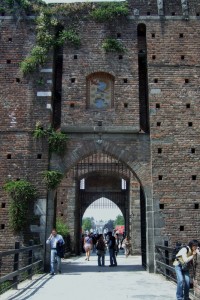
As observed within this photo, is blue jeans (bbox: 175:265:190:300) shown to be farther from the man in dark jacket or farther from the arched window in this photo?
the arched window

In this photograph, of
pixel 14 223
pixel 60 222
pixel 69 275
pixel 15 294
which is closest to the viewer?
pixel 15 294

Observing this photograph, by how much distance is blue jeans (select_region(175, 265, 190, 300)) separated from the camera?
7008mm

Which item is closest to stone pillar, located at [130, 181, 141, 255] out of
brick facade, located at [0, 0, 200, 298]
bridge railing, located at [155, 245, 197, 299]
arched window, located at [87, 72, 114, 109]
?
brick facade, located at [0, 0, 200, 298]

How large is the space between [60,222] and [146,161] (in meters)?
10.3

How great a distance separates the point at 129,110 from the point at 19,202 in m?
4.61

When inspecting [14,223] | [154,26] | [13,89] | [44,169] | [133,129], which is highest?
[154,26]

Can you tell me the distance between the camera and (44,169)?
12.6 metres

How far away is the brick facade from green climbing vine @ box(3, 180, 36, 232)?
0.26 m

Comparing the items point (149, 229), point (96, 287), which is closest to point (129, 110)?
point (149, 229)

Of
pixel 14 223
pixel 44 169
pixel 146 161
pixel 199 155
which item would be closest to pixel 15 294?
pixel 14 223

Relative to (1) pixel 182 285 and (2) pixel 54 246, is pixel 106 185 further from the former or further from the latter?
(1) pixel 182 285

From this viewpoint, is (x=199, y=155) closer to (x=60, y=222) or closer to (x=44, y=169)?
(x=44, y=169)

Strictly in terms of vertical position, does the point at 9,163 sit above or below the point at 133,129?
below

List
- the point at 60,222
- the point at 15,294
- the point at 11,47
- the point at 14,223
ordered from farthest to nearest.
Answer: the point at 60,222 → the point at 11,47 → the point at 14,223 → the point at 15,294
